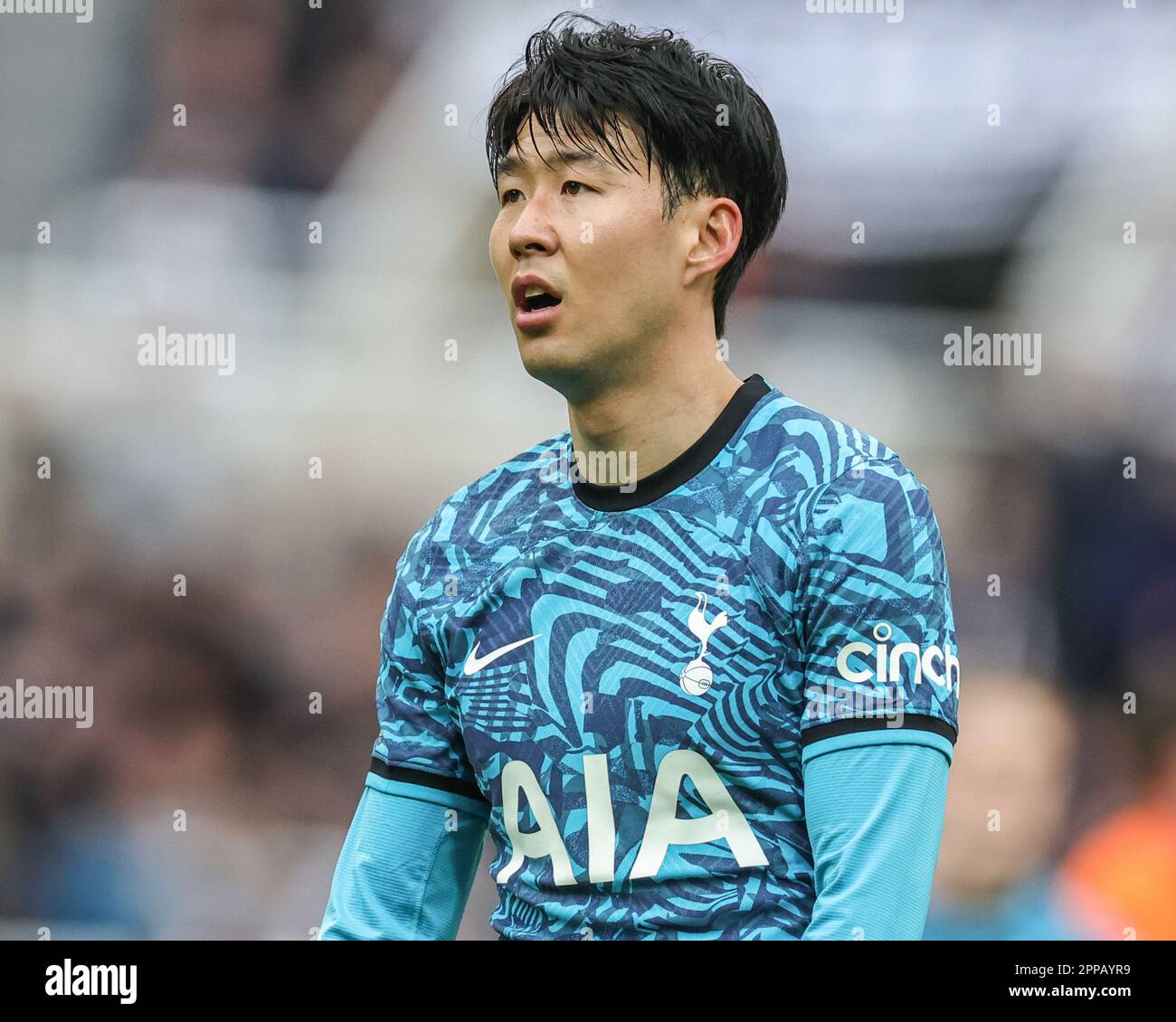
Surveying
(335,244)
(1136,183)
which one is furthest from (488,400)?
(1136,183)

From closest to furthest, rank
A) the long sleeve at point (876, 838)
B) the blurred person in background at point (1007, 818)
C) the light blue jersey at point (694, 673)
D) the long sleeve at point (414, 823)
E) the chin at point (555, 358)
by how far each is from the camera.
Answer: the long sleeve at point (876, 838) → the light blue jersey at point (694, 673) → the chin at point (555, 358) → the long sleeve at point (414, 823) → the blurred person in background at point (1007, 818)

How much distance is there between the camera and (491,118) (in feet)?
8.23

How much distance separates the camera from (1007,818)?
455 cm

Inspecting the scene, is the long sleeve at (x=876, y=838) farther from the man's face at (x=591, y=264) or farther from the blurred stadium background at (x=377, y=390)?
the blurred stadium background at (x=377, y=390)

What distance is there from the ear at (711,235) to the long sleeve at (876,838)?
0.81 metres

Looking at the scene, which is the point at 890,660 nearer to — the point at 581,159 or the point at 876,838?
the point at 876,838

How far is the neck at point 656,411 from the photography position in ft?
7.45

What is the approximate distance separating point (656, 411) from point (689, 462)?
10 cm

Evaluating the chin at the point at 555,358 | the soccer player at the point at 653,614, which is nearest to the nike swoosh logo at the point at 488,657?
the soccer player at the point at 653,614

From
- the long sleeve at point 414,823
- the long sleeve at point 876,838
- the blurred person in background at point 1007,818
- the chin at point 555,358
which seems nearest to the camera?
the long sleeve at point 876,838

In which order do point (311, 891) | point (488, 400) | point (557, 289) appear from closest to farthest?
1. point (557, 289)
2. point (311, 891)
3. point (488, 400)

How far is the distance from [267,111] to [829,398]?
2184 mm

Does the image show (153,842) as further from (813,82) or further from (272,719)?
(813,82)

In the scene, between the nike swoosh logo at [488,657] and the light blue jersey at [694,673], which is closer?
the light blue jersey at [694,673]
